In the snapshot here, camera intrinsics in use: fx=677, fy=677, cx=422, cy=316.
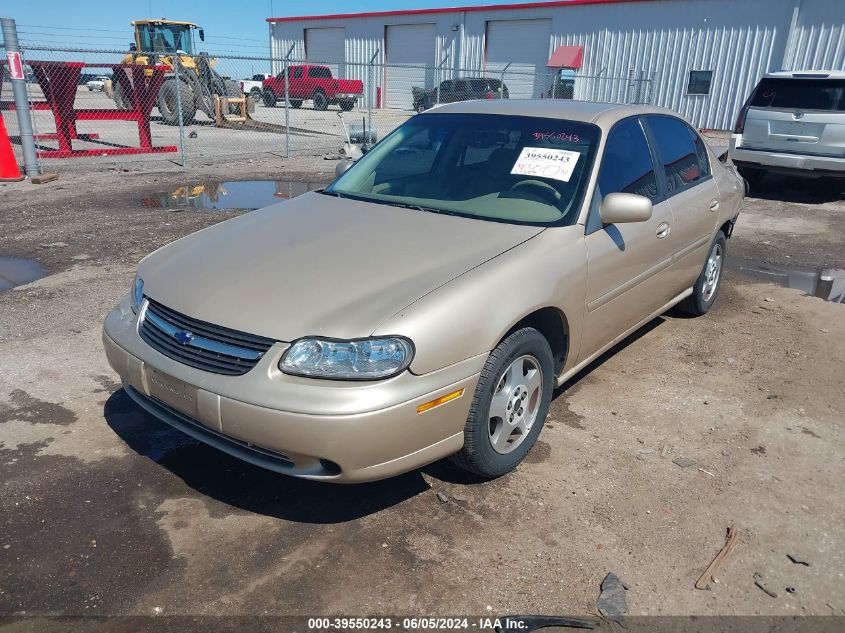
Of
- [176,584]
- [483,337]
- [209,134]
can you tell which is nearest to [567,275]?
[483,337]

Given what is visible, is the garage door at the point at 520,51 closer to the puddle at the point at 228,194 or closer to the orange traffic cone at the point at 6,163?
the puddle at the point at 228,194

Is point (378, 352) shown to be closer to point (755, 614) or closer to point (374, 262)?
point (374, 262)

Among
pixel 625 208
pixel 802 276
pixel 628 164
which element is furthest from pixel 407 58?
pixel 625 208

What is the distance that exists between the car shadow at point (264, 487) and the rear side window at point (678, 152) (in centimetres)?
265

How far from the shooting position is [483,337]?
2775 millimetres

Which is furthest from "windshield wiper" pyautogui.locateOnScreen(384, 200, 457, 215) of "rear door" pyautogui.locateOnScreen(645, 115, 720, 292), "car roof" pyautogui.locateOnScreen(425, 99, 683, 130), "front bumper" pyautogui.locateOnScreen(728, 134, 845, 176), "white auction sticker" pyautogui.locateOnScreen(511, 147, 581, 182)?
"front bumper" pyautogui.locateOnScreen(728, 134, 845, 176)

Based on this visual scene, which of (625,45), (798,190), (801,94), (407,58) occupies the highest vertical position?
(625,45)

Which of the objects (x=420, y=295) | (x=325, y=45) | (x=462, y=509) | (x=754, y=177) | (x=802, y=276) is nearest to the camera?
(x=420, y=295)

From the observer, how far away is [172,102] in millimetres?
20062

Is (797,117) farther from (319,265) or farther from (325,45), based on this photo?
(325,45)

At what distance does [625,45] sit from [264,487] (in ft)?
89.8

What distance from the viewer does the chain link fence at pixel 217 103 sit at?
13273 mm

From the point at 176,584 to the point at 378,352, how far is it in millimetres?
1149

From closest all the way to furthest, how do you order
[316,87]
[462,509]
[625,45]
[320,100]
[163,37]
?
[462,509]
[163,37]
[625,45]
[320,100]
[316,87]
